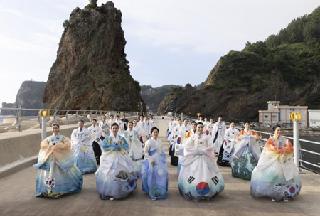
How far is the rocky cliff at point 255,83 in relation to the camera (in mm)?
111062

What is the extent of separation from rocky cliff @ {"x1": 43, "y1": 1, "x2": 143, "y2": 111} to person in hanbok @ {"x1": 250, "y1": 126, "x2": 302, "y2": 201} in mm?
70429

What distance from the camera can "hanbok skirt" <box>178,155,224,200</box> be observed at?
8.81m

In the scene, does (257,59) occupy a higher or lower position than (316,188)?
higher

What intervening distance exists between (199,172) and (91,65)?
82640 mm

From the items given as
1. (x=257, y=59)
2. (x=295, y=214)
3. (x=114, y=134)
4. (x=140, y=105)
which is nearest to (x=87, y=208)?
(x=114, y=134)

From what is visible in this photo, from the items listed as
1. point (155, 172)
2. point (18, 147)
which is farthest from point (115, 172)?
point (18, 147)

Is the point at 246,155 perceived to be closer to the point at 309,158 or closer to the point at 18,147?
the point at 18,147

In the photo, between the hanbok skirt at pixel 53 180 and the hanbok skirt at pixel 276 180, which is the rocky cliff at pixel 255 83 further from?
the hanbok skirt at pixel 53 180

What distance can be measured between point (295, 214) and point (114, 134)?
4.15 meters

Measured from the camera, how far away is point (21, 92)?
198m

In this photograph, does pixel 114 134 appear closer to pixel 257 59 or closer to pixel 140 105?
pixel 140 105

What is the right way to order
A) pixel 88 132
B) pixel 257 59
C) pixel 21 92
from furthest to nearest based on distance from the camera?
pixel 21 92 → pixel 257 59 → pixel 88 132

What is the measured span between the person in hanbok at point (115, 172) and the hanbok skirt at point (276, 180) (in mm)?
2795

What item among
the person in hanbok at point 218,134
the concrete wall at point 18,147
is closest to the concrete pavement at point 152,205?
the concrete wall at point 18,147
